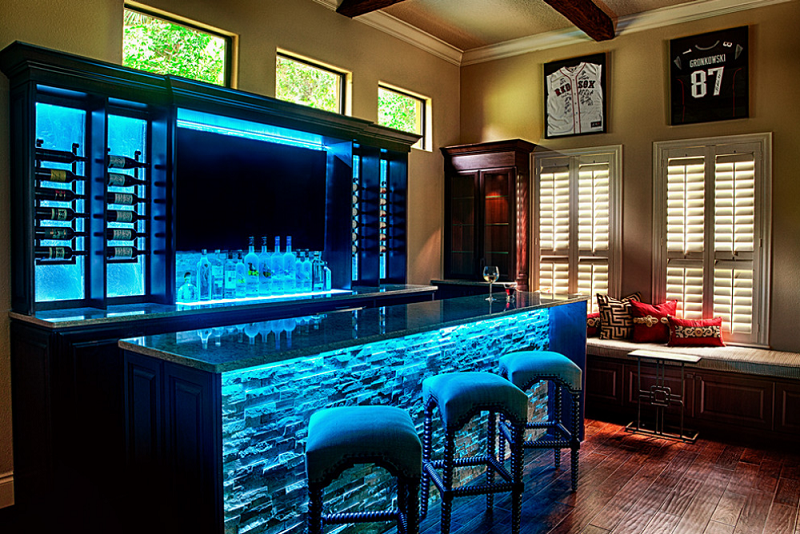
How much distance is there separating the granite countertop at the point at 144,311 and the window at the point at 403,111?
233 cm

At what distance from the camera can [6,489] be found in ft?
11.3

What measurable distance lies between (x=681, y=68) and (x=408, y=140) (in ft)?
8.80

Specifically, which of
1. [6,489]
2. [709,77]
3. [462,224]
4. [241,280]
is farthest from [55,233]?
[709,77]

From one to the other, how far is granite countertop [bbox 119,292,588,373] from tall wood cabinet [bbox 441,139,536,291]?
9.47 feet

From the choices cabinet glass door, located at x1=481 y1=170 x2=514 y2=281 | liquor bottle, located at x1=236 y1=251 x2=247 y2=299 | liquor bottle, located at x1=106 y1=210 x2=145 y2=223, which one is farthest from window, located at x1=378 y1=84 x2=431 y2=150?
liquor bottle, located at x1=106 y1=210 x2=145 y2=223

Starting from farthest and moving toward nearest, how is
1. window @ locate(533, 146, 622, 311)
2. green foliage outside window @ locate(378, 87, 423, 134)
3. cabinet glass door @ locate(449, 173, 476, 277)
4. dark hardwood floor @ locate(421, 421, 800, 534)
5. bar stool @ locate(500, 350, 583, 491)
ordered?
cabinet glass door @ locate(449, 173, 476, 277)
green foliage outside window @ locate(378, 87, 423, 134)
window @ locate(533, 146, 622, 311)
bar stool @ locate(500, 350, 583, 491)
dark hardwood floor @ locate(421, 421, 800, 534)

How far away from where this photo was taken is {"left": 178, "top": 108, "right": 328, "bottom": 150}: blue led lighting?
4215mm

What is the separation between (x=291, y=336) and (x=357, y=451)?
0.60m

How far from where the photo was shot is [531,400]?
4.10 m

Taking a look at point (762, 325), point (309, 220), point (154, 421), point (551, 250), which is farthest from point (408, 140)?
point (154, 421)

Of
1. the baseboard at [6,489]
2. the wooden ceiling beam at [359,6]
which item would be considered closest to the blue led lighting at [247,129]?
the wooden ceiling beam at [359,6]

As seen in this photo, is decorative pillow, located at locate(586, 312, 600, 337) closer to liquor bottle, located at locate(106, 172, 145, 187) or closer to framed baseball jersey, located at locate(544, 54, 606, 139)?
framed baseball jersey, located at locate(544, 54, 606, 139)

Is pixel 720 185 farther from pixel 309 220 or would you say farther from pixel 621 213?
pixel 309 220

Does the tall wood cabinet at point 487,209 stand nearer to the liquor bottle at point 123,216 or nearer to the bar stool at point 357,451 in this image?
the liquor bottle at point 123,216
